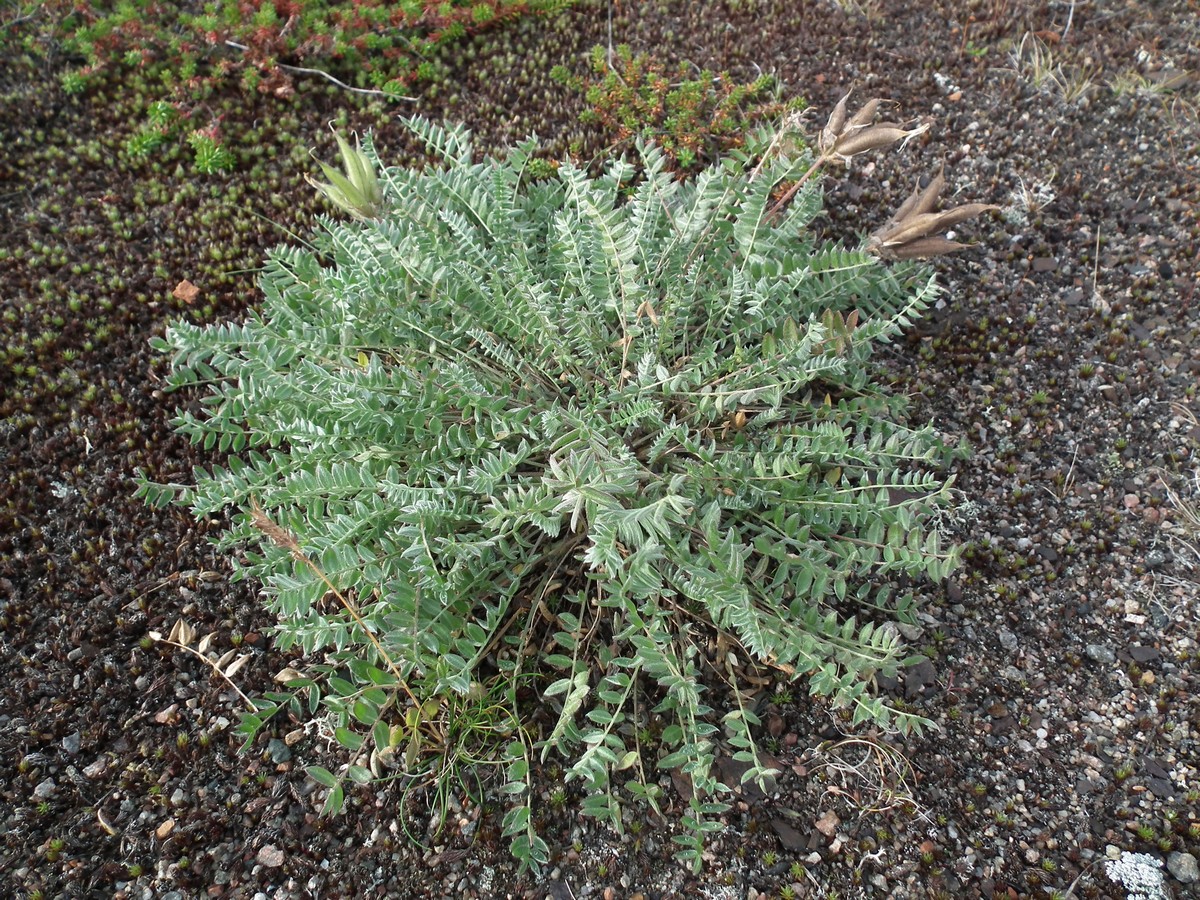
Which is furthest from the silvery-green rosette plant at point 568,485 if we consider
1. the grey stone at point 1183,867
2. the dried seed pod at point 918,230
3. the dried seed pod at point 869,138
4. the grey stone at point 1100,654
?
the grey stone at point 1183,867

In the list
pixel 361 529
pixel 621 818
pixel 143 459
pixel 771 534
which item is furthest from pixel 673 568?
pixel 143 459

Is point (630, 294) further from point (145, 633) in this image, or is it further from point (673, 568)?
point (145, 633)

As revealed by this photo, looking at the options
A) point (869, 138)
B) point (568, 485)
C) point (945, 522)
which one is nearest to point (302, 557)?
point (568, 485)

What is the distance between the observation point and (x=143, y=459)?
2951mm

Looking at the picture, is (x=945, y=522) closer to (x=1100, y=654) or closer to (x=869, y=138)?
(x=1100, y=654)

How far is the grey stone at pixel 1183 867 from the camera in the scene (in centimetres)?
210

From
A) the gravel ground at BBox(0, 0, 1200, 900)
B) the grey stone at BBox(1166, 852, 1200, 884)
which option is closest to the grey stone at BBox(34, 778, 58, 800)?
the gravel ground at BBox(0, 0, 1200, 900)

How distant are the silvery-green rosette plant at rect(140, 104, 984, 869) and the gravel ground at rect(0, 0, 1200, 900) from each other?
180 millimetres

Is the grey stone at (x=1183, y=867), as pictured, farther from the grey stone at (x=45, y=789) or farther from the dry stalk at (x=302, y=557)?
the grey stone at (x=45, y=789)

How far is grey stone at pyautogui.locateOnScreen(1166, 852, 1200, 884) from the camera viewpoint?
2102 millimetres

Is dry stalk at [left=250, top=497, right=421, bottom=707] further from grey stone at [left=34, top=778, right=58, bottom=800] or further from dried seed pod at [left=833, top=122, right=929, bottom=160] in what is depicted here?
dried seed pod at [left=833, top=122, right=929, bottom=160]

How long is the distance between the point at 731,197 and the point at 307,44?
2.61m

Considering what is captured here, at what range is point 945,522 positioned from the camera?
2.77m

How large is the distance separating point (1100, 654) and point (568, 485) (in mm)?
1710
